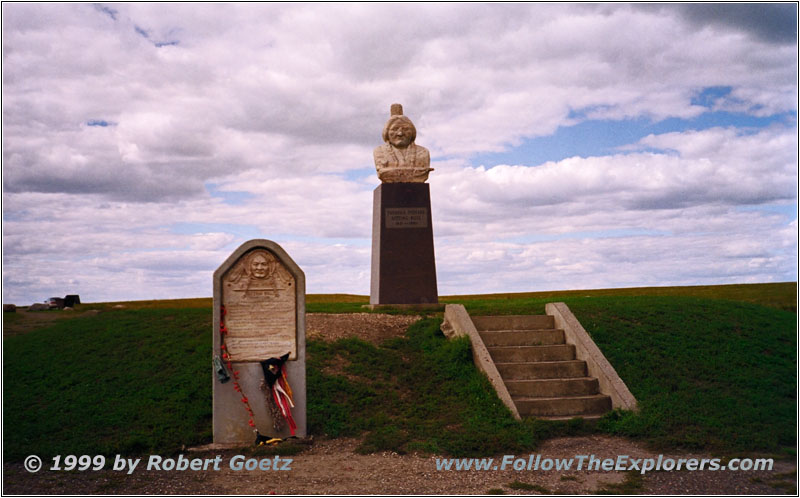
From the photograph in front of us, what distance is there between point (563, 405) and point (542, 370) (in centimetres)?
97

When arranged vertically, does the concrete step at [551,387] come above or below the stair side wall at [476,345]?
below

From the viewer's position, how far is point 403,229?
14.6m

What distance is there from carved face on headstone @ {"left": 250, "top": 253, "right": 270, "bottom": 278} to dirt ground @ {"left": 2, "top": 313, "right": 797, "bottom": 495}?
7.44ft

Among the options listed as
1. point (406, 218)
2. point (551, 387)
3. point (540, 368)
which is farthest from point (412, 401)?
point (406, 218)

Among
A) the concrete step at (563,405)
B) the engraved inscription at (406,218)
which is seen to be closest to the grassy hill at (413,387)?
the concrete step at (563,405)

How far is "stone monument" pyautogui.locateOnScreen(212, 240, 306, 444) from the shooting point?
27.9 ft

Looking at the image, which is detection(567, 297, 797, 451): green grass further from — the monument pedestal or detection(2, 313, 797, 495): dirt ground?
the monument pedestal

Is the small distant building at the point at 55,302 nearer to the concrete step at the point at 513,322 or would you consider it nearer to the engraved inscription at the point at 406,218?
the engraved inscription at the point at 406,218

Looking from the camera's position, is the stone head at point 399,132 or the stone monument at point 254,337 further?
the stone head at point 399,132

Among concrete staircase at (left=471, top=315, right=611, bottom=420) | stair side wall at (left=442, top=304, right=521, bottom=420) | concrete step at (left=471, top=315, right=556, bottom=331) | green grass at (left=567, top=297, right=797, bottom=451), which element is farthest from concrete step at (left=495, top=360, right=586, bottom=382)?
concrete step at (left=471, top=315, right=556, bottom=331)

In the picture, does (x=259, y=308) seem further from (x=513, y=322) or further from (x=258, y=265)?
(x=513, y=322)

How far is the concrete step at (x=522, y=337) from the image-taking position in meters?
11.4

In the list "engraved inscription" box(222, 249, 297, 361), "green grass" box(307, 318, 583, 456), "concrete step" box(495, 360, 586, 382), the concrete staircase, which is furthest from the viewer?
"concrete step" box(495, 360, 586, 382)

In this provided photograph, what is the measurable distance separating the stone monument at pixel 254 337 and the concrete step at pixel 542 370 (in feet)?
11.5
